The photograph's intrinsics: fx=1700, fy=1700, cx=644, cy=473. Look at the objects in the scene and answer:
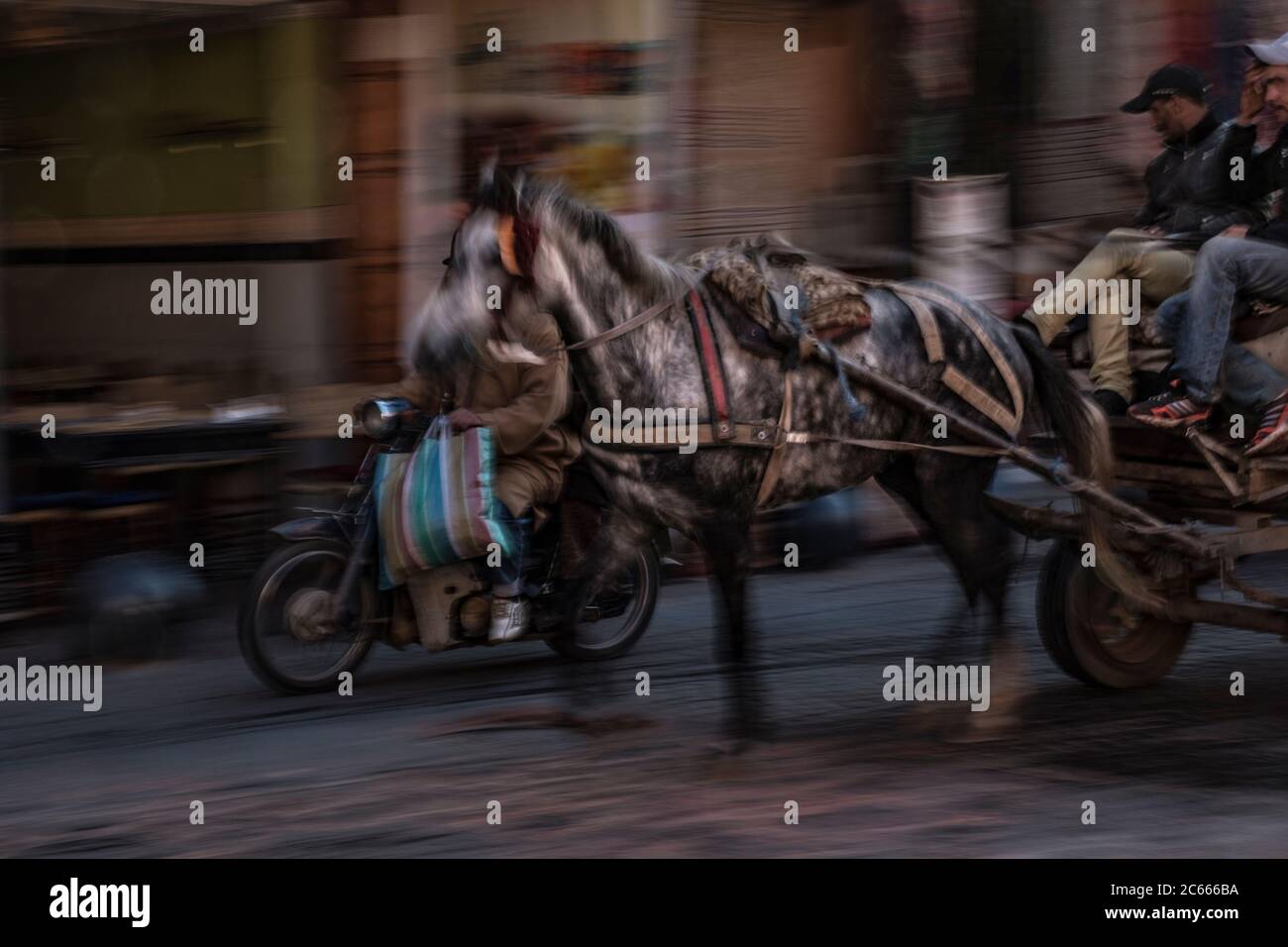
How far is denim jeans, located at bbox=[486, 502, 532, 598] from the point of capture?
645 cm

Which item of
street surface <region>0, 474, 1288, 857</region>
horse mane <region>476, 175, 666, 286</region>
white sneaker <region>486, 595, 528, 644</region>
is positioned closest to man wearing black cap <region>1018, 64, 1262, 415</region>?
street surface <region>0, 474, 1288, 857</region>

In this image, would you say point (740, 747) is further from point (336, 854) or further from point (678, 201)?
point (678, 201)

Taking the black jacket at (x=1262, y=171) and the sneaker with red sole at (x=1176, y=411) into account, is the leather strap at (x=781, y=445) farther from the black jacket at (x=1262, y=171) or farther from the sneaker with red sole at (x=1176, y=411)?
the black jacket at (x=1262, y=171)

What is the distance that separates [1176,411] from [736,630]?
1664mm

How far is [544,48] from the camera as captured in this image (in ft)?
32.4

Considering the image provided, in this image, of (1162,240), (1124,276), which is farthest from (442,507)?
(1162,240)

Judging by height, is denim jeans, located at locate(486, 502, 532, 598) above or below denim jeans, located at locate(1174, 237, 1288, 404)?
below

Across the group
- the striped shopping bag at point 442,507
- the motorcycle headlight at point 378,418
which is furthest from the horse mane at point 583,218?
the motorcycle headlight at point 378,418

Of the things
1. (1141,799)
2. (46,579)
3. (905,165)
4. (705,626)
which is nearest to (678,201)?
(905,165)

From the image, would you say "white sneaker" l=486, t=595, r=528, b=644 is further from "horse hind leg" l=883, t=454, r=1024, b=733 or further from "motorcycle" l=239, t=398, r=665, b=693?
"horse hind leg" l=883, t=454, r=1024, b=733

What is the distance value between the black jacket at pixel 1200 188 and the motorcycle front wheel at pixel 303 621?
3.34 meters

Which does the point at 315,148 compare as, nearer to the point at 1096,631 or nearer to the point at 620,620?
the point at 620,620

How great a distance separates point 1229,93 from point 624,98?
198 inches

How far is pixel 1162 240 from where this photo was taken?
20.2ft
